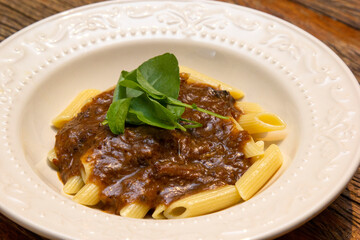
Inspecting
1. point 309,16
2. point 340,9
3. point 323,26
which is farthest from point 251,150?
point 340,9

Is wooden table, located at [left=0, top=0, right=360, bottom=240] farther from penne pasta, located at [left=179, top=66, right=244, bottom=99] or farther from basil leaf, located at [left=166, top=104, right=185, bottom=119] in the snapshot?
basil leaf, located at [left=166, top=104, right=185, bottom=119]

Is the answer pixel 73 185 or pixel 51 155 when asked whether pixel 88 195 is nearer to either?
pixel 73 185

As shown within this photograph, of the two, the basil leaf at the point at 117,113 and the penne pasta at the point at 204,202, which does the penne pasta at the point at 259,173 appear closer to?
the penne pasta at the point at 204,202

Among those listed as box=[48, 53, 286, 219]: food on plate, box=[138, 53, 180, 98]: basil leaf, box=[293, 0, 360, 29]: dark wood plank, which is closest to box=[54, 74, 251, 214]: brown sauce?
box=[48, 53, 286, 219]: food on plate

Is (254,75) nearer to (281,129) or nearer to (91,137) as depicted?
(281,129)

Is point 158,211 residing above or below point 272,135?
below

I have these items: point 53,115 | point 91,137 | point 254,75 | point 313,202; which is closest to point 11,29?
point 53,115

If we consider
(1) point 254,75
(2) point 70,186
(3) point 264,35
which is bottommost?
(2) point 70,186
